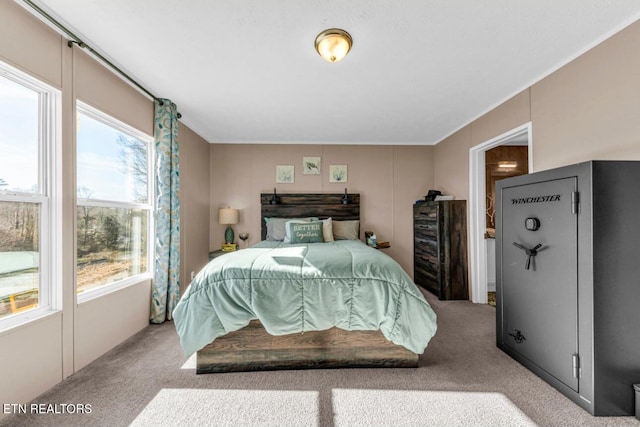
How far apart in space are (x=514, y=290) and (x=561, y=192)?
840 mm

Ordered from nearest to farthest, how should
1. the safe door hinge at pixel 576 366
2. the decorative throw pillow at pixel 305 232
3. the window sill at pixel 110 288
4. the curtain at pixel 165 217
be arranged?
the safe door hinge at pixel 576 366, the window sill at pixel 110 288, the curtain at pixel 165 217, the decorative throw pillow at pixel 305 232

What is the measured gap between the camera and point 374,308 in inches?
76.7

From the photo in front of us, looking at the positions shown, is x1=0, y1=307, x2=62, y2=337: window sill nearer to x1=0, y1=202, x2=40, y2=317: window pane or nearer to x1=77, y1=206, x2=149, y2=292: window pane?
x1=0, y1=202, x2=40, y2=317: window pane

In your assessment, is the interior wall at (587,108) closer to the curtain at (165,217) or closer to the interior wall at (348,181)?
the interior wall at (348,181)

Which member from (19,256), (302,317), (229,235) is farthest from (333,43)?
(229,235)

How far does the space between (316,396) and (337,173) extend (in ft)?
11.3

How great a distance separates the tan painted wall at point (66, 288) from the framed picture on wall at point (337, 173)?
2.71 m

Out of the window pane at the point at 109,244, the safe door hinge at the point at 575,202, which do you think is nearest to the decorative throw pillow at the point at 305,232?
the window pane at the point at 109,244

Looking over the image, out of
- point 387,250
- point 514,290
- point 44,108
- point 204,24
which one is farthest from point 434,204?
point 44,108

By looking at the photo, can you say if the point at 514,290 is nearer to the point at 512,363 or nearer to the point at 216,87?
the point at 512,363

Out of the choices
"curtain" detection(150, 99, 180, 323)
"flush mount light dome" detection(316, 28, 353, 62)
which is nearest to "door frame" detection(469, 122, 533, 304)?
"flush mount light dome" detection(316, 28, 353, 62)

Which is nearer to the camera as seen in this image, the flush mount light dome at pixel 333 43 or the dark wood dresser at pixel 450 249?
the flush mount light dome at pixel 333 43

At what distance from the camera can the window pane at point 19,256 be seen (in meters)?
1.60

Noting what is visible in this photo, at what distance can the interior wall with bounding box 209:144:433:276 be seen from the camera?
179 inches
